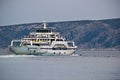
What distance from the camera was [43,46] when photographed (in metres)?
100

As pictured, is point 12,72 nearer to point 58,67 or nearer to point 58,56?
point 58,67

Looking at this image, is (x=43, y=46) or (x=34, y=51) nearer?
(x=34, y=51)

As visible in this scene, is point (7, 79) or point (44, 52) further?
point (44, 52)

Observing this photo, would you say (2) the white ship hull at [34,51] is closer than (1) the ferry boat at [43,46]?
Yes

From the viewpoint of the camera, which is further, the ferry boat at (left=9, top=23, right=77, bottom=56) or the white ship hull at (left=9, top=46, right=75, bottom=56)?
the ferry boat at (left=9, top=23, right=77, bottom=56)

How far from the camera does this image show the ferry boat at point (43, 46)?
9862cm

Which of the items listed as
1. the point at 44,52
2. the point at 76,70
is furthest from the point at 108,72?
the point at 44,52

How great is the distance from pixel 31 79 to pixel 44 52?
1715 inches

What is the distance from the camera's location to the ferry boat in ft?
324

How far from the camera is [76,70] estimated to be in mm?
67062

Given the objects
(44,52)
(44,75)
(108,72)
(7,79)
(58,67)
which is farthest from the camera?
(44,52)

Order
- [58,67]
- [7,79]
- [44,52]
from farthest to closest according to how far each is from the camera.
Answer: [44,52]
[58,67]
[7,79]

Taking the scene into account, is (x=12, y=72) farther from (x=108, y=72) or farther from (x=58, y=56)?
(x=58, y=56)

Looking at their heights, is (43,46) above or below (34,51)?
above
